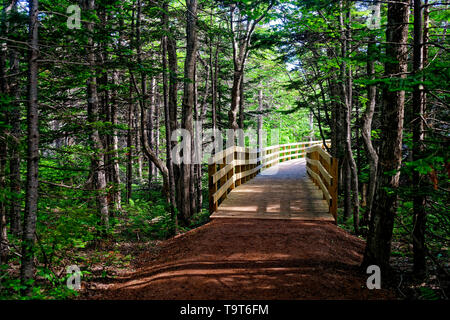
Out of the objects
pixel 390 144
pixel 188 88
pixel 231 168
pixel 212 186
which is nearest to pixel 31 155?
pixel 212 186

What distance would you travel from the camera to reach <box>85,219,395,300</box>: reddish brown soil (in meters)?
4.08

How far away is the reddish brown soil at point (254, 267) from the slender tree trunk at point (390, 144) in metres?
0.57

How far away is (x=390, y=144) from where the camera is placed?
4496 mm

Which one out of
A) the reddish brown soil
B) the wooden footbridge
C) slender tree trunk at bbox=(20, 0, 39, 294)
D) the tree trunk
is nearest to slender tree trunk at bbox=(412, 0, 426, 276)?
the tree trunk

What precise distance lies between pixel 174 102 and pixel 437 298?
29.3 ft

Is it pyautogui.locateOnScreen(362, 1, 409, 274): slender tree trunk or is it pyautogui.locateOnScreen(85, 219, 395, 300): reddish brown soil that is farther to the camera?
pyautogui.locateOnScreen(362, 1, 409, 274): slender tree trunk

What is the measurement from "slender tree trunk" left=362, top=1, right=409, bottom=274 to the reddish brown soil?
22.5 inches

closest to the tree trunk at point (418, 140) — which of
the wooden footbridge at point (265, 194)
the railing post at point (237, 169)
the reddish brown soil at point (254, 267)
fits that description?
the reddish brown soil at point (254, 267)

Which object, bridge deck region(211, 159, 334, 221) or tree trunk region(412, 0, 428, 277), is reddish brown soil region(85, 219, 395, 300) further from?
tree trunk region(412, 0, 428, 277)

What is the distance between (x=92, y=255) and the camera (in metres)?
7.07

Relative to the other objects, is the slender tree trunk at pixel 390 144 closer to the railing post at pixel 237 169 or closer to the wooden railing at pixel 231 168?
the wooden railing at pixel 231 168

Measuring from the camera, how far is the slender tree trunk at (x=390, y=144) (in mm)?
4418
